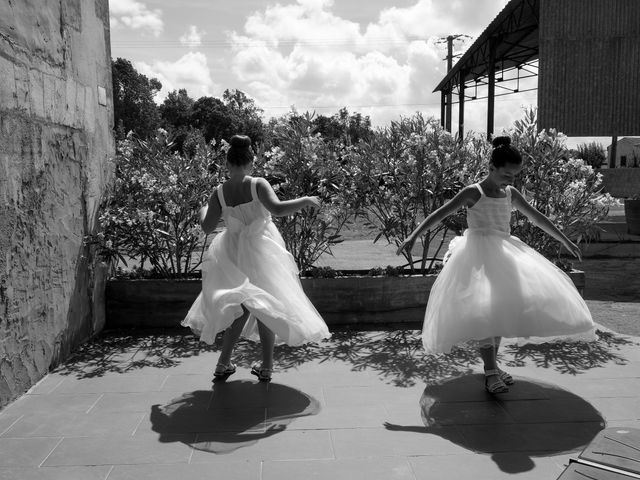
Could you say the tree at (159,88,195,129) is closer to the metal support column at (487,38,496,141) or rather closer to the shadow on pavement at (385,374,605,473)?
the metal support column at (487,38,496,141)

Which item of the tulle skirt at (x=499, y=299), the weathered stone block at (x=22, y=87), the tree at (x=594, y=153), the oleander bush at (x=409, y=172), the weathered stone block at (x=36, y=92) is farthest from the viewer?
the tree at (x=594, y=153)

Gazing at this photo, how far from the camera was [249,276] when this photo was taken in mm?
4664

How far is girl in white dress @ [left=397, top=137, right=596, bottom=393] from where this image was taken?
4242 millimetres

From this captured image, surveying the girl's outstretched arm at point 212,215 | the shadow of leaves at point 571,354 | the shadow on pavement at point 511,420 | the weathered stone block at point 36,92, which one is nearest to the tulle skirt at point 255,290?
the girl's outstretched arm at point 212,215

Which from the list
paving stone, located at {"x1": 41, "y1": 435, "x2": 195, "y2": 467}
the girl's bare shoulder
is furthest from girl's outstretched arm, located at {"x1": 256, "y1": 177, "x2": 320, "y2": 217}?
paving stone, located at {"x1": 41, "y1": 435, "x2": 195, "y2": 467}

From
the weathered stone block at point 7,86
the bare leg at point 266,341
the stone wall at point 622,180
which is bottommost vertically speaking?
the bare leg at point 266,341

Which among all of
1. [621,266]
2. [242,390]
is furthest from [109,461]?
[621,266]

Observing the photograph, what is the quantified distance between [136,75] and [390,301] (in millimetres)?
51693

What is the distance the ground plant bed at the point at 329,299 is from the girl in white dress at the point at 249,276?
176 cm

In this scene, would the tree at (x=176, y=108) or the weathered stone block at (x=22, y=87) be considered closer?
the weathered stone block at (x=22, y=87)

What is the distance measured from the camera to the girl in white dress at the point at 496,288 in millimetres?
4242

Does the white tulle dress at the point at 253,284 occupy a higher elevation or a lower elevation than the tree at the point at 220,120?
lower

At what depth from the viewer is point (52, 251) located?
5.14m

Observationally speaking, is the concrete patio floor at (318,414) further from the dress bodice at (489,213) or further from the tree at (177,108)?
the tree at (177,108)
